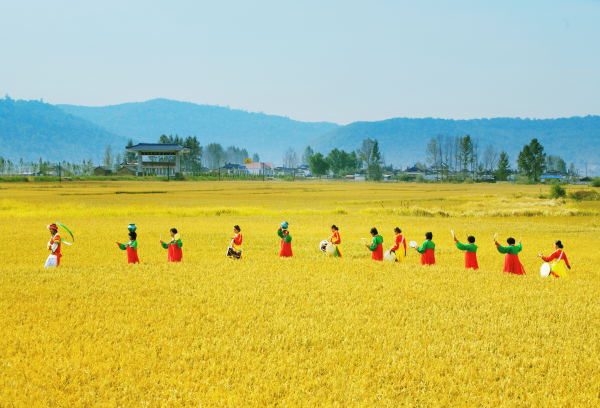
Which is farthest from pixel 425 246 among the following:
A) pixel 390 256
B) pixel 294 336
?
pixel 294 336

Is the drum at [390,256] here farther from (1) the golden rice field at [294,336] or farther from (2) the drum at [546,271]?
(2) the drum at [546,271]

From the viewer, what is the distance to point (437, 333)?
813 centimetres

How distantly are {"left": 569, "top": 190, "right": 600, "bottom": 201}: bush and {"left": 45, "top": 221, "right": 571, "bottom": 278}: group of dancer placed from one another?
61.7 metres

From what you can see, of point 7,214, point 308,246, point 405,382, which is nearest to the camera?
point 405,382

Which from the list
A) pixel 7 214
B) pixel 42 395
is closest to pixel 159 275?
pixel 42 395

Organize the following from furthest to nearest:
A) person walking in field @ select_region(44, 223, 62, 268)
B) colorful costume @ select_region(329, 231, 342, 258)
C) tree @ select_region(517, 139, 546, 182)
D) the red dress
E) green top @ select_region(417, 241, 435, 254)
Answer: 1. tree @ select_region(517, 139, 546, 182)
2. colorful costume @ select_region(329, 231, 342, 258)
3. the red dress
4. green top @ select_region(417, 241, 435, 254)
5. person walking in field @ select_region(44, 223, 62, 268)

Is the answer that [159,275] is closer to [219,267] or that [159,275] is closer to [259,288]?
[219,267]

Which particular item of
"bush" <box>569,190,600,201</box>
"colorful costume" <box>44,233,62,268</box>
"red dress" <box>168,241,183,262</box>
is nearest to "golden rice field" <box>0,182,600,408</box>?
"colorful costume" <box>44,233,62,268</box>

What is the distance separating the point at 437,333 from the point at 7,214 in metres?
40.9

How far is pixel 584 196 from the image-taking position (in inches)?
2687

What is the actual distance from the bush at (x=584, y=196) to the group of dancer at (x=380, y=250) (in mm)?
61658

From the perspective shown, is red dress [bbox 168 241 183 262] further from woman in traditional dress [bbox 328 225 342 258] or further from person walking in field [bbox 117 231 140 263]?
woman in traditional dress [bbox 328 225 342 258]

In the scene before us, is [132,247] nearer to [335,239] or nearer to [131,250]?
[131,250]

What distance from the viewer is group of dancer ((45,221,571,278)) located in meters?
13.3
